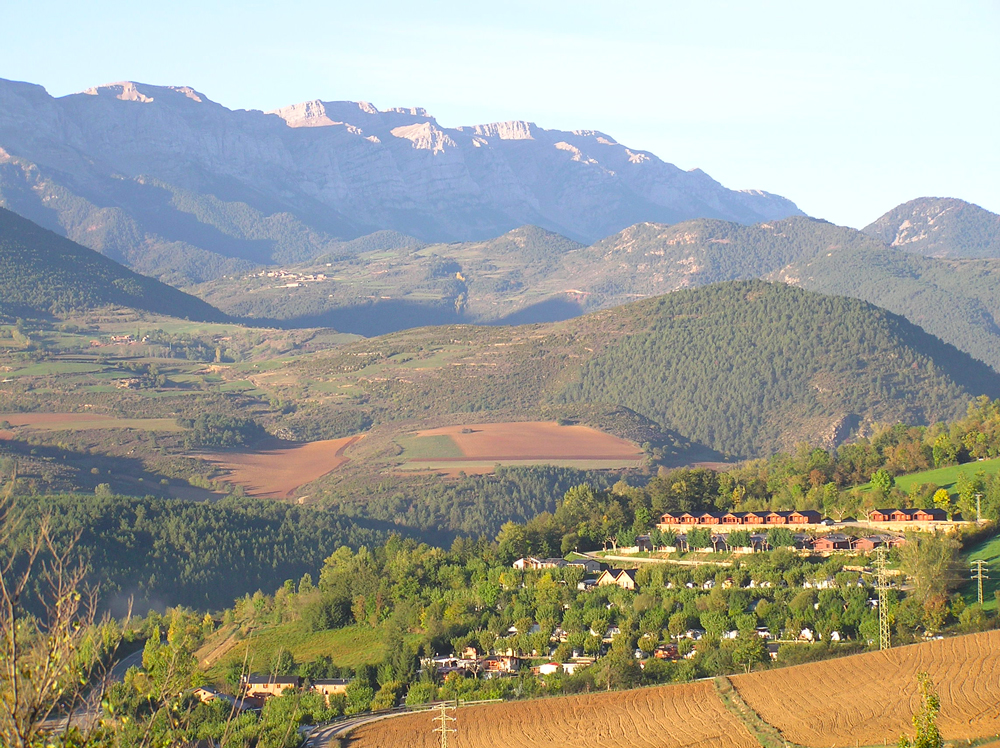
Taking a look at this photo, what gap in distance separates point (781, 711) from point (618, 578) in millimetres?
31827

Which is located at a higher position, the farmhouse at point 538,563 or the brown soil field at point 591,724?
the brown soil field at point 591,724

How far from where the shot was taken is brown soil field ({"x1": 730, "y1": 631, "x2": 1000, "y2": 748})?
180ft

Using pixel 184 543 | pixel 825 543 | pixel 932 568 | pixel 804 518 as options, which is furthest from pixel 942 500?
pixel 184 543

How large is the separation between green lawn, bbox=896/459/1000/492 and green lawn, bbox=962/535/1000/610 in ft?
52.6

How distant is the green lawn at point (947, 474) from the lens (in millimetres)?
106938

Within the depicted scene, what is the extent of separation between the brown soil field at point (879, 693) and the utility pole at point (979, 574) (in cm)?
839

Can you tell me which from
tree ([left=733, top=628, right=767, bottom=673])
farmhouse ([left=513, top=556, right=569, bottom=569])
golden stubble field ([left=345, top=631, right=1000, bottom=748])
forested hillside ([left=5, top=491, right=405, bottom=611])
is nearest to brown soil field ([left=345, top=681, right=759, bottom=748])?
golden stubble field ([left=345, top=631, right=1000, bottom=748])

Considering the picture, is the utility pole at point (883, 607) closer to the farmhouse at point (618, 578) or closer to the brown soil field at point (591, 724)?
the brown soil field at point (591, 724)

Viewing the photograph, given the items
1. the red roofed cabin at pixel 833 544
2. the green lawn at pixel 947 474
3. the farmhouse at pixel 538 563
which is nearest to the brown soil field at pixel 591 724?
the red roofed cabin at pixel 833 544

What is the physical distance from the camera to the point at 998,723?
53344 millimetres

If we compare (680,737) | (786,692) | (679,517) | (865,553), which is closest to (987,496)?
(865,553)

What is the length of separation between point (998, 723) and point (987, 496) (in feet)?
147

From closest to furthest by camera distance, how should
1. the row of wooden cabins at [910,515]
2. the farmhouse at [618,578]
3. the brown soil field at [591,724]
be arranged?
the brown soil field at [591,724]
the farmhouse at [618,578]
the row of wooden cabins at [910,515]

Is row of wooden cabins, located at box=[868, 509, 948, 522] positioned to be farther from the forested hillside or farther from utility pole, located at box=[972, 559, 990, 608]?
the forested hillside
